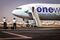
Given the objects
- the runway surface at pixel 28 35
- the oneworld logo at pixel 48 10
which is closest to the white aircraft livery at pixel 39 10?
the oneworld logo at pixel 48 10

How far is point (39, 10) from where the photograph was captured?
23406 mm

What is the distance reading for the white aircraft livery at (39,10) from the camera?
23.2m

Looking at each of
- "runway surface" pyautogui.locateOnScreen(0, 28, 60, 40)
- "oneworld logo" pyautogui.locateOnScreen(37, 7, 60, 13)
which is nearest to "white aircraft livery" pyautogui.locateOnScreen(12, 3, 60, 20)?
"oneworld logo" pyautogui.locateOnScreen(37, 7, 60, 13)

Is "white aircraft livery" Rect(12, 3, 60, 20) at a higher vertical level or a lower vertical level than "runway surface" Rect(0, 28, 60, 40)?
higher

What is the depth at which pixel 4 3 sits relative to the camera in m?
23.2

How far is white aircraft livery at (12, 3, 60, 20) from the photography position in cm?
2325

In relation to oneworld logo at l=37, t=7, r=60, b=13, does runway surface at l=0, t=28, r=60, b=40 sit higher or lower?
lower

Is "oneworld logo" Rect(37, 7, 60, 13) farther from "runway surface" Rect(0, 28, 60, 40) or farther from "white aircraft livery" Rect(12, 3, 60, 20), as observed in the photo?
"runway surface" Rect(0, 28, 60, 40)

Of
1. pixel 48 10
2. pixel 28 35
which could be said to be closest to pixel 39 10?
pixel 48 10

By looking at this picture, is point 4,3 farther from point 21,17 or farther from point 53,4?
point 53,4

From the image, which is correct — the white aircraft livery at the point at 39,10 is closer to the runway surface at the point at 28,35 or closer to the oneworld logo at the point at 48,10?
the oneworld logo at the point at 48,10

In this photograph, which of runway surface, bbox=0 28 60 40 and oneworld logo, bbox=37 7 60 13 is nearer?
runway surface, bbox=0 28 60 40

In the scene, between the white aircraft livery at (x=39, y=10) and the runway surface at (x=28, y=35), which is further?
the white aircraft livery at (x=39, y=10)

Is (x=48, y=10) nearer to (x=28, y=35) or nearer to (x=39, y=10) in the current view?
(x=39, y=10)
